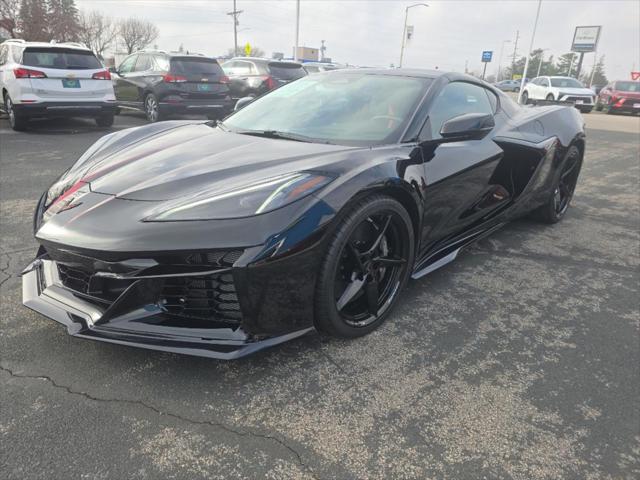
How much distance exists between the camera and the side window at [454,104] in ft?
8.91

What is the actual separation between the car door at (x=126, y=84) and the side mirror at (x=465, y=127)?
921cm

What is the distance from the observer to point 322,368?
6.77 ft

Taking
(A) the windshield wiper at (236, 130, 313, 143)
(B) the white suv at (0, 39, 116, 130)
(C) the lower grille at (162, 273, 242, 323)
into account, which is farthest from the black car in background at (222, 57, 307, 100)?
(C) the lower grille at (162, 273, 242, 323)

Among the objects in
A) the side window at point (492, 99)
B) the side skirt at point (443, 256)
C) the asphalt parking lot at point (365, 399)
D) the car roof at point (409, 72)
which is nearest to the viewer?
the asphalt parking lot at point (365, 399)

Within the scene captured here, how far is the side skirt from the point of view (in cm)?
269

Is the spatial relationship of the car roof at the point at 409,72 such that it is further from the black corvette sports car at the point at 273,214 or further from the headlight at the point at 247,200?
the headlight at the point at 247,200

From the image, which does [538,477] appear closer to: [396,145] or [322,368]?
[322,368]

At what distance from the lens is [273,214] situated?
1.80m

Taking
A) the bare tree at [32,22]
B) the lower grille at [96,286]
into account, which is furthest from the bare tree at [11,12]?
the lower grille at [96,286]

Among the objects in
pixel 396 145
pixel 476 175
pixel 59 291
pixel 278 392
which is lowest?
pixel 278 392

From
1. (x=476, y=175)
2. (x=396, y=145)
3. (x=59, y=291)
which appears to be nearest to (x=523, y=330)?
(x=476, y=175)

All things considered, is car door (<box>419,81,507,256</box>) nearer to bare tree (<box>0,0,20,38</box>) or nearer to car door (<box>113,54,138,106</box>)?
car door (<box>113,54,138,106</box>)

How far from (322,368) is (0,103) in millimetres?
9424

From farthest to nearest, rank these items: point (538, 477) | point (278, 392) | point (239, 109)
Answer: point (239, 109) → point (278, 392) → point (538, 477)
